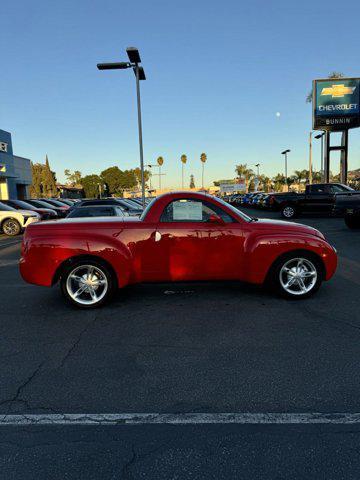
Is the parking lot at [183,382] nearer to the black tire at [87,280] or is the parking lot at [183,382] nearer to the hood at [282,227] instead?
the black tire at [87,280]

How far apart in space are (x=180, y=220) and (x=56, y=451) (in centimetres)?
366

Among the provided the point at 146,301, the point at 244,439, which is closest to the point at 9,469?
the point at 244,439

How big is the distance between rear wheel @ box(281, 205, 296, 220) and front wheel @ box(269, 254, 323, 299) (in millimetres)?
17096

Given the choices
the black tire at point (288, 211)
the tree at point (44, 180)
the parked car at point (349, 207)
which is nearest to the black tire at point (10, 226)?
the parked car at point (349, 207)

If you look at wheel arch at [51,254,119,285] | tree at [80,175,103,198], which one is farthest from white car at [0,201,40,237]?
tree at [80,175,103,198]

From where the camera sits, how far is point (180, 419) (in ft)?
8.79

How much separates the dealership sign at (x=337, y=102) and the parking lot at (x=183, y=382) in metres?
28.2

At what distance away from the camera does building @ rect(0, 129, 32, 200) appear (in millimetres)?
38094

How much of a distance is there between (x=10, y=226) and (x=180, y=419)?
16.5 metres

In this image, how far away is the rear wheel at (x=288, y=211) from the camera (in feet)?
72.2

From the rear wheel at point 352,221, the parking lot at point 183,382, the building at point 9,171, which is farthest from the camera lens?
the building at point 9,171

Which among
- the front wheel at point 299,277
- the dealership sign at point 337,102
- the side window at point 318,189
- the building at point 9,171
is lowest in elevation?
the front wheel at point 299,277

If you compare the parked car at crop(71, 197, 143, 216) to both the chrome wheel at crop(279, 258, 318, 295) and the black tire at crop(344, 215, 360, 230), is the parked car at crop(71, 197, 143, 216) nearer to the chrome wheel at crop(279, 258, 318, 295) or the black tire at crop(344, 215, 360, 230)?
the chrome wheel at crop(279, 258, 318, 295)

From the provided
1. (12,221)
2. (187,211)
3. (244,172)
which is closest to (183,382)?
(187,211)
